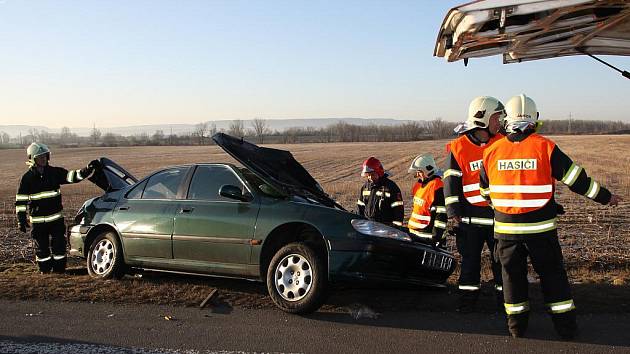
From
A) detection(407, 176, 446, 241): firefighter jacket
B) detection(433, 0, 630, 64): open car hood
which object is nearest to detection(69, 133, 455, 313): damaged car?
detection(407, 176, 446, 241): firefighter jacket

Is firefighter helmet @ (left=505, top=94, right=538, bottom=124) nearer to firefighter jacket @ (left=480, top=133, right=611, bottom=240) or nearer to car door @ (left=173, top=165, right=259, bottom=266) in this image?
firefighter jacket @ (left=480, top=133, right=611, bottom=240)

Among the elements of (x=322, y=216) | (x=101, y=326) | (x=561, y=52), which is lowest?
(x=101, y=326)

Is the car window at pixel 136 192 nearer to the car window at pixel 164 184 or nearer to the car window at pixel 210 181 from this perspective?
the car window at pixel 164 184

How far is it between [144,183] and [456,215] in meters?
3.78

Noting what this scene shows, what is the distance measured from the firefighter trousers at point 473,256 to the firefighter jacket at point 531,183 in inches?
32.8

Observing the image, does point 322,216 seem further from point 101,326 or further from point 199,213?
point 101,326

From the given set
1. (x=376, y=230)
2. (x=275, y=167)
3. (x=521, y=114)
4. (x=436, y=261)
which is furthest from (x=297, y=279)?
(x=521, y=114)

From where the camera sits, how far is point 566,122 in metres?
111

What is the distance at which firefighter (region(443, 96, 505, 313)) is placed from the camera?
5.59 m

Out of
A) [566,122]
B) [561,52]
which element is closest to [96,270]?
[561,52]

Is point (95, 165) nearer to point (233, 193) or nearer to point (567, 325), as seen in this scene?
point (233, 193)

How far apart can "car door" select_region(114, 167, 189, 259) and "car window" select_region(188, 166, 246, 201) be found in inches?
7.5

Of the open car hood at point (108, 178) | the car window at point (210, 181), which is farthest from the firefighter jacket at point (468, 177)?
the open car hood at point (108, 178)

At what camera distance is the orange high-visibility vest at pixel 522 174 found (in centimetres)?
462
